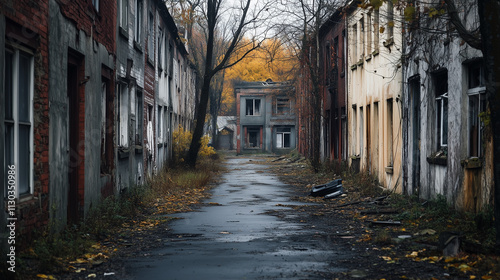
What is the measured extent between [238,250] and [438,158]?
5810mm

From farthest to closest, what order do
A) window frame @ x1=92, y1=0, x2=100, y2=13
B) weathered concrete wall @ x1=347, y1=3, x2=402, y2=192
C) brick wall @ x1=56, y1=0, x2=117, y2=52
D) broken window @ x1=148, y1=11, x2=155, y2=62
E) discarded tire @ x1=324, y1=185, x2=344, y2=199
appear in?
broken window @ x1=148, y1=11, x2=155, y2=62
discarded tire @ x1=324, y1=185, x2=344, y2=199
weathered concrete wall @ x1=347, y1=3, x2=402, y2=192
window frame @ x1=92, y1=0, x2=100, y2=13
brick wall @ x1=56, y1=0, x2=117, y2=52

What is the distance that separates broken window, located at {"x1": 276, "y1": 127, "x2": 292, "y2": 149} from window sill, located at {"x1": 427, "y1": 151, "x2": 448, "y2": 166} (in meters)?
46.1

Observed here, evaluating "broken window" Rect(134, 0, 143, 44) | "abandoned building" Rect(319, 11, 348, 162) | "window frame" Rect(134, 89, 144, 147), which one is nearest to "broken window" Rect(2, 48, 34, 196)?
"window frame" Rect(134, 89, 144, 147)

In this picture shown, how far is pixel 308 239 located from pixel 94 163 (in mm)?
4313

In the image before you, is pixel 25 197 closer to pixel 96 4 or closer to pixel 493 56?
pixel 96 4

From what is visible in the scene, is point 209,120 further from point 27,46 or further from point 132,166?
point 27,46

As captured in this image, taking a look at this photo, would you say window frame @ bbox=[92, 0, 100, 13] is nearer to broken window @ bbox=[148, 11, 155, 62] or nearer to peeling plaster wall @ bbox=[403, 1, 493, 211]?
peeling plaster wall @ bbox=[403, 1, 493, 211]

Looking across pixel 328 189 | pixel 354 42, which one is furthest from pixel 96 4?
pixel 354 42

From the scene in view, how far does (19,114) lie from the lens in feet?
23.2

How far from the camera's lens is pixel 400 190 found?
15711 millimetres

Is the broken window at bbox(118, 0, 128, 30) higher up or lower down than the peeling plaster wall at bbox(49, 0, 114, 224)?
higher up

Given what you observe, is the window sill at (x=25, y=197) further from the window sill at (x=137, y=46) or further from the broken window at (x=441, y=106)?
the window sill at (x=137, y=46)

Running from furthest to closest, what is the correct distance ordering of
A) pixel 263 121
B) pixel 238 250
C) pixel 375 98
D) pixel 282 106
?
pixel 263 121
pixel 282 106
pixel 375 98
pixel 238 250

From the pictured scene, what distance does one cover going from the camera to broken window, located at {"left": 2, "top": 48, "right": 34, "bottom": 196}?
6.75 metres
